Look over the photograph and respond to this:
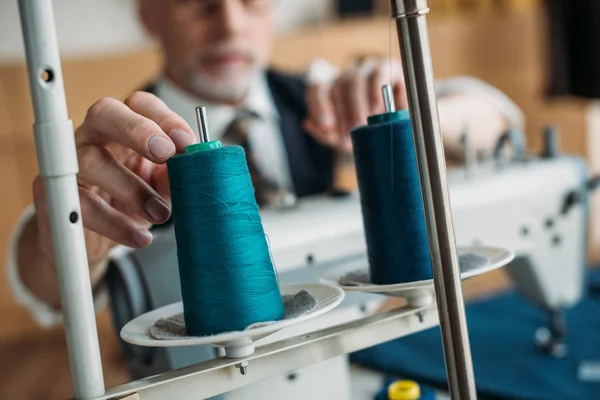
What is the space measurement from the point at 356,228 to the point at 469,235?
147mm

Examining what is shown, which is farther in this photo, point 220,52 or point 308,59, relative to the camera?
point 308,59

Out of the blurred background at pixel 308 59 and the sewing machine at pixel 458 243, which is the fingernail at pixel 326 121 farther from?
the blurred background at pixel 308 59

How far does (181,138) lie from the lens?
43cm

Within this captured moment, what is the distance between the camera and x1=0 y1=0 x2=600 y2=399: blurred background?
2.24 meters

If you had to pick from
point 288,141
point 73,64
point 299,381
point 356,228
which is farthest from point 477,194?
point 73,64

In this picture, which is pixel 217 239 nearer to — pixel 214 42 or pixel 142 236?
pixel 142 236

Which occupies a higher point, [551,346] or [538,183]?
[538,183]

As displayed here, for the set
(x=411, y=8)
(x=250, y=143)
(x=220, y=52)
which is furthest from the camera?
(x=220, y=52)

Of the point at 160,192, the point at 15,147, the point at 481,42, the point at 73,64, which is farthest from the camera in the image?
the point at 481,42

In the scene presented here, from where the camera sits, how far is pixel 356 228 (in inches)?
27.6

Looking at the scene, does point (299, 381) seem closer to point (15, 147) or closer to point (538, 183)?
point (538, 183)

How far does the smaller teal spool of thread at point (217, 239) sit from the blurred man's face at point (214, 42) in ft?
2.22

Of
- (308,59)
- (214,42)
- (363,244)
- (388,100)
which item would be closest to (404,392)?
(363,244)

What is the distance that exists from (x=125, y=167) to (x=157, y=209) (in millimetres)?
39
